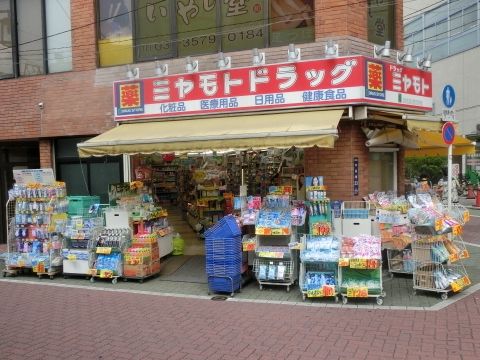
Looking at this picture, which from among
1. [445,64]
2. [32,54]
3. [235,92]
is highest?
[445,64]

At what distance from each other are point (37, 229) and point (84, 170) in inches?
107

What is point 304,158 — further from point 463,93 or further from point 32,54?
point 463,93

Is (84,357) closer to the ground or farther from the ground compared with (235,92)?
closer to the ground

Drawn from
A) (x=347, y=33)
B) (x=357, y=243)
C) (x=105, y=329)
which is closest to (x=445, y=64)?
(x=347, y=33)

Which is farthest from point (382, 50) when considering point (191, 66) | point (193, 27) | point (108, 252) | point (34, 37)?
point (34, 37)

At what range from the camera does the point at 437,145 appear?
1122cm

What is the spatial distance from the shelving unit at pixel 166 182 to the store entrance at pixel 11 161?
3683 mm

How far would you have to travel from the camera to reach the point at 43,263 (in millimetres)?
9547

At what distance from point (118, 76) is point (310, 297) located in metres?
6.79

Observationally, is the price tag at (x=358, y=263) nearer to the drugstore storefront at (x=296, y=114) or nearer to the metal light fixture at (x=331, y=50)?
the drugstore storefront at (x=296, y=114)

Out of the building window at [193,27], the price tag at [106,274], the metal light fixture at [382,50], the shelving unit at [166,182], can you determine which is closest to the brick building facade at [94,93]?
the metal light fixture at [382,50]

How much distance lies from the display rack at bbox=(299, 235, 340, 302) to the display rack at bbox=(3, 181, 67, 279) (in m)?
4.92

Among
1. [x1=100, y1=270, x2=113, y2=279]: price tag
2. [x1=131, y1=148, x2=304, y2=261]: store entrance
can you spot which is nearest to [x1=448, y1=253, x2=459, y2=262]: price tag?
[x1=131, y1=148, x2=304, y2=261]: store entrance

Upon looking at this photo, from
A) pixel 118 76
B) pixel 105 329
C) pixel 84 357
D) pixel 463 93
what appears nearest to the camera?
pixel 84 357
